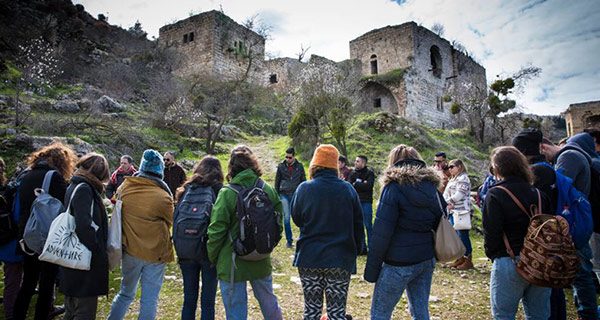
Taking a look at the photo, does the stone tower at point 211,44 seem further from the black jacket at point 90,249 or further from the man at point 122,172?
the black jacket at point 90,249

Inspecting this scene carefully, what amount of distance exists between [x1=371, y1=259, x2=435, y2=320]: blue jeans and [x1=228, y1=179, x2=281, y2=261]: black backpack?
0.94 metres

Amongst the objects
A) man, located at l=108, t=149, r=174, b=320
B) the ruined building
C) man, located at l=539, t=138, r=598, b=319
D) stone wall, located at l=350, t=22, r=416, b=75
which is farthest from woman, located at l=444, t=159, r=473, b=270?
stone wall, located at l=350, t=22, r=416, b=75

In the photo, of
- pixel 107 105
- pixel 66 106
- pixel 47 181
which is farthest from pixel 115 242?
pixel 107 105

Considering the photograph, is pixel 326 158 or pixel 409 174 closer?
pixel 409 174

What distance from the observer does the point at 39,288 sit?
11.2 feet

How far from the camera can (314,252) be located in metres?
2.96

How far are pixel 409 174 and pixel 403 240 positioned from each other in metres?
0.52

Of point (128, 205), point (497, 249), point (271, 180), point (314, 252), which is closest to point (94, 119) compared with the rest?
point (271, 180)

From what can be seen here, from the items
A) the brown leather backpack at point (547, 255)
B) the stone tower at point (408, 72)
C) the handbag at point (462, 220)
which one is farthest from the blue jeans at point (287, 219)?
the stone tower at point (408, 72)

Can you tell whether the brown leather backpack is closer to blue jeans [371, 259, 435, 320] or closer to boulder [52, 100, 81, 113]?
blue jeans [371, 259, 435, 320]

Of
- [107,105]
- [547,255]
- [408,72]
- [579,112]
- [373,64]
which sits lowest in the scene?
[547,255]

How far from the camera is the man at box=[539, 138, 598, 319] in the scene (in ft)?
11.6

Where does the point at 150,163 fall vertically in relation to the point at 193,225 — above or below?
above

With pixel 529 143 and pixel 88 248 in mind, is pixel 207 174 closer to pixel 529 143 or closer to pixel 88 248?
pixel 88 248
